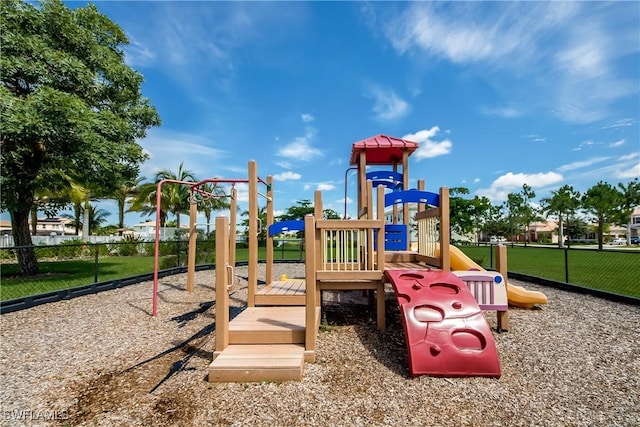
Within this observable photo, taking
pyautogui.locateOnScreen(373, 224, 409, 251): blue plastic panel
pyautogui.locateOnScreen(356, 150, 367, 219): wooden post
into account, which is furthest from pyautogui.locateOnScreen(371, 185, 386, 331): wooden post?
pyautogui.locateOnScreen(356, 150, 367, 219): wooden post

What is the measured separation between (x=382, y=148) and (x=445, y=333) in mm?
4579

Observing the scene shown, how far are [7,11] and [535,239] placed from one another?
Answer: 7457cm

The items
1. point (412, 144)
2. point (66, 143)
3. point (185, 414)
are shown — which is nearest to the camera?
point (185, 414)

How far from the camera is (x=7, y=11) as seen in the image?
8.48m

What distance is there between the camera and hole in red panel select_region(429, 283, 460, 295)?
409 centimetres

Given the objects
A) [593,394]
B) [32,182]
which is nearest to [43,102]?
[32,182]

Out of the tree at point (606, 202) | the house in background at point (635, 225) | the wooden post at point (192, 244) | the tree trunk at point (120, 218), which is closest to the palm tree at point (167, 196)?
the tree trunk at point (120, 218)

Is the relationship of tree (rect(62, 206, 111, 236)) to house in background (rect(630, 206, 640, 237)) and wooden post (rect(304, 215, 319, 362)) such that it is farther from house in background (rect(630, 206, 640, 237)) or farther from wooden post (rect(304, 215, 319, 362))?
house in background (rect(630, 206, 640, 237))

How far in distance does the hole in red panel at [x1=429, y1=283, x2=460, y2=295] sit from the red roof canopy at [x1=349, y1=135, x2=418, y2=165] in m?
3.72

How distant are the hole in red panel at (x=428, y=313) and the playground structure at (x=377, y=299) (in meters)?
0.01

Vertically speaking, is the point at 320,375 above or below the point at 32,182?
below

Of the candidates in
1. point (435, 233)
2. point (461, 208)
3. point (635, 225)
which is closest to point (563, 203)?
point (461, 208)

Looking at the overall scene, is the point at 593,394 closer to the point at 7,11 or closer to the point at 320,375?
the point at 320,375

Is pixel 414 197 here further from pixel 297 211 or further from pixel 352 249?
pixel 297 211
